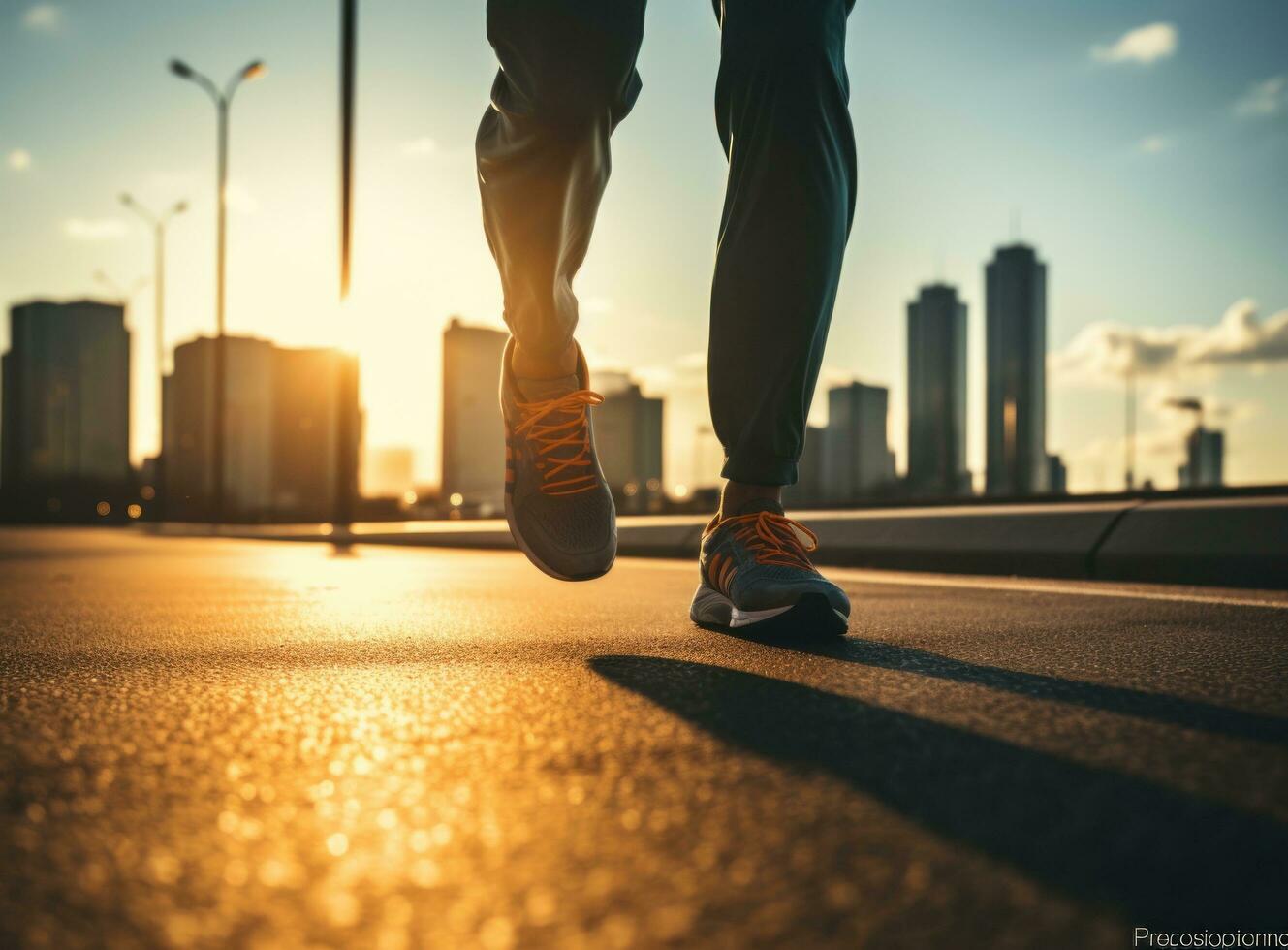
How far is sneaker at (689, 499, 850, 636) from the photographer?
1.59 meters

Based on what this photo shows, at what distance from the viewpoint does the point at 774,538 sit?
1.73 m

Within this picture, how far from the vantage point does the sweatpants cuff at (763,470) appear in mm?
1815

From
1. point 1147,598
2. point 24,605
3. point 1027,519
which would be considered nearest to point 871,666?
point 1147,598

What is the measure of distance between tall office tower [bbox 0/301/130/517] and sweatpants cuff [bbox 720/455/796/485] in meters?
76.6

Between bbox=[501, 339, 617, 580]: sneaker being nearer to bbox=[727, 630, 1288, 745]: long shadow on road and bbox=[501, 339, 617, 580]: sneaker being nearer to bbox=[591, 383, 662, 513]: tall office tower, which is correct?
bbox=[727, 630, 1288, 745]: long shadow on road

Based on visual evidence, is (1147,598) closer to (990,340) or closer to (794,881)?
(794,881)

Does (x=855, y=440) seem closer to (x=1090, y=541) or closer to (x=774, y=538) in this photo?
(x=1090, y=541)

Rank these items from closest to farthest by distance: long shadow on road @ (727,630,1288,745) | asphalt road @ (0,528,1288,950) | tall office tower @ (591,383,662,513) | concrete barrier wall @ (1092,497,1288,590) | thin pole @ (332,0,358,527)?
asphalt road @ (0,528,1288,950), long shadow on road @ (727,630,1288,745), concrete barrier wall @ (1092,497,1288,590), thin pole @ (332,0,358,527), tall office tower @ (591,383,662,513)

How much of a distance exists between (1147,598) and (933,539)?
1.72 meters

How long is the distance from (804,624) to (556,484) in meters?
0.57

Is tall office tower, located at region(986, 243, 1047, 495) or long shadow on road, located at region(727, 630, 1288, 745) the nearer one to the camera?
long shadow on road, located at region(727, 630, 1288, 745)

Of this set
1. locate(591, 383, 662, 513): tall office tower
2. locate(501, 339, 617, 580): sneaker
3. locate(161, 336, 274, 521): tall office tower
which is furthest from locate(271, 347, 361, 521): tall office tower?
locate(501, 339, 617, 580): sneaker

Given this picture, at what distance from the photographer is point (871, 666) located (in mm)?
1258

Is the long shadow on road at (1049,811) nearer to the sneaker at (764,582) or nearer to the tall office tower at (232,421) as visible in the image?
the sneaker at (764,582)
